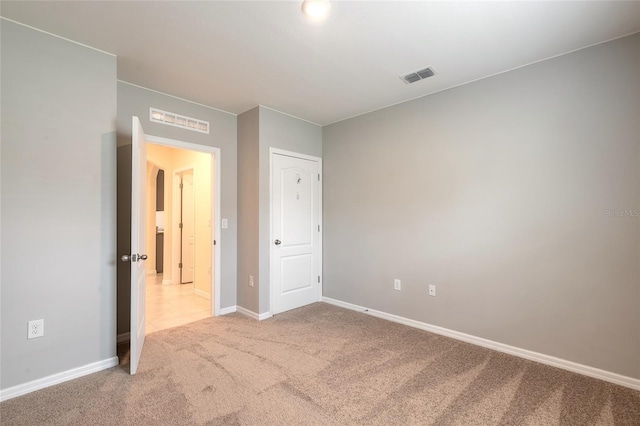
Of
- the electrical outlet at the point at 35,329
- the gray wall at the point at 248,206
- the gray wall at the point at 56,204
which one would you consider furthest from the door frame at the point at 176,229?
the electrical outlet at the point at 35,329

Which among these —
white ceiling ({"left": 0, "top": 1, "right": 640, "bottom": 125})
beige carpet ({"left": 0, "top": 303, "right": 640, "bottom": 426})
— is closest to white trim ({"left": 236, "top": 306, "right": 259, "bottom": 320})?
beige carpet ({"left": 0, "top": 303, "right": 640, "bottom": 426})

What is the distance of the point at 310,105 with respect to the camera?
144 inches

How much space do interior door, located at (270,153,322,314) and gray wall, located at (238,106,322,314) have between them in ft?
0.42

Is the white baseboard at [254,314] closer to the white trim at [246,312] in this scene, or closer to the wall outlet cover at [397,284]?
the white trim at [246,312]

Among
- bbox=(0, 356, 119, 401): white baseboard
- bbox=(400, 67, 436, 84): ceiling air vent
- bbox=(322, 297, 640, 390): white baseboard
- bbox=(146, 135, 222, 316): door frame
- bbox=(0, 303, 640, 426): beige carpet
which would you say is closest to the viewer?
bbox=(0, 303, 640, 426): beige carpet

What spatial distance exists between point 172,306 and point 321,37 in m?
3.85

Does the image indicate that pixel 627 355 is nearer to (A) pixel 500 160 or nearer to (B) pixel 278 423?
(A) pixel 500 160

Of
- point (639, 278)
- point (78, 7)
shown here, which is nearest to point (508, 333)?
point (639, 278)

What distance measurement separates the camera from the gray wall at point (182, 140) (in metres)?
2.96

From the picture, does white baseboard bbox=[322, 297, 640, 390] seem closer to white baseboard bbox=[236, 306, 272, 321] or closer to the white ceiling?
white baseboard bbox=[236, 306, 272, 321]

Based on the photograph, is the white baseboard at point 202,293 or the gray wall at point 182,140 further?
the white baseboard at point 202,293

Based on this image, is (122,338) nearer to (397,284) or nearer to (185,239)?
(185,239)

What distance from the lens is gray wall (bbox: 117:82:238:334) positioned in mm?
2962

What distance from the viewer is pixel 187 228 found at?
213 inches
